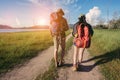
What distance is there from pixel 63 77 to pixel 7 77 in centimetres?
195

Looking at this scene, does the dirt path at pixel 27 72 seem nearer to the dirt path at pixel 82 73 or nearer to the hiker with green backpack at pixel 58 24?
the dirt path at pixel 82 73

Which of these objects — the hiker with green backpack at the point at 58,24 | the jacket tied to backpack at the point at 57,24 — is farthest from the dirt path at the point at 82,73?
the jacket tied to backpack at the point at 57,24

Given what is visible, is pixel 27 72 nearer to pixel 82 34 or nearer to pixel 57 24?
pixel 57 24

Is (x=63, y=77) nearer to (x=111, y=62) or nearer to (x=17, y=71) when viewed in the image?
(x=17, y=71)

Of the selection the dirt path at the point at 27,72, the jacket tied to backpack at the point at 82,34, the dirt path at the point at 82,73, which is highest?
the jacket tied to backpack at the point at 82,34

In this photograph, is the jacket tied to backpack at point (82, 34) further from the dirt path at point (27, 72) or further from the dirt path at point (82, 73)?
the dirt path at point (27, 72)

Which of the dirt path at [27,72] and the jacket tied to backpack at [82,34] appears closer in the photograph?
the dirt path at [27,72]

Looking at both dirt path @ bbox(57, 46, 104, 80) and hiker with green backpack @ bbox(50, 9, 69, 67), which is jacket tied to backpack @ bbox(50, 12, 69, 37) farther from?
dirt path @ bbox(57, 46, 104, 80)

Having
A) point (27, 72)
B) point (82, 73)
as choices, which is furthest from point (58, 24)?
point (27, 72)

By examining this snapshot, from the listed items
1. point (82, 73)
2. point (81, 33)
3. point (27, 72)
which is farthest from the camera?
point (81, 33)

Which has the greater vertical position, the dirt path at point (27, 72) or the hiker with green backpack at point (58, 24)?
the hiker with green backpack at point (58, 24)

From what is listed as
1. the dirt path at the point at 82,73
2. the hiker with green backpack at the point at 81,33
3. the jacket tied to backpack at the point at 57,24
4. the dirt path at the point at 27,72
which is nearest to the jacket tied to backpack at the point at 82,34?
the hiker with green backpack at the point at 81,33

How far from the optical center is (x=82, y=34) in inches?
337

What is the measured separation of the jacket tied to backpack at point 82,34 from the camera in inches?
330
